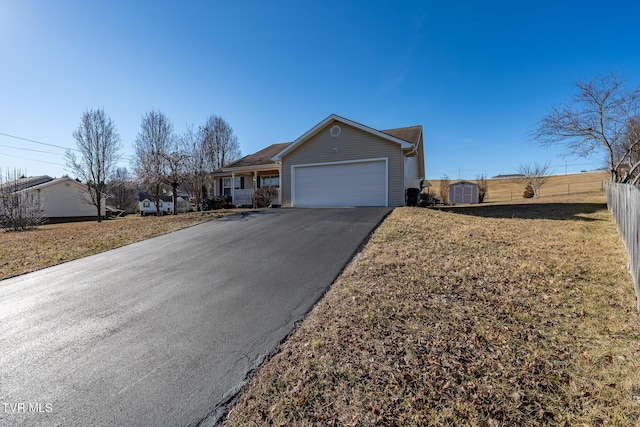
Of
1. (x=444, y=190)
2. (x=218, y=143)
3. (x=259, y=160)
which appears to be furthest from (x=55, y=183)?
(x=444, y=190)

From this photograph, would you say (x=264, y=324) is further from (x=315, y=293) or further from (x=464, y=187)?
(x=464, y=187)

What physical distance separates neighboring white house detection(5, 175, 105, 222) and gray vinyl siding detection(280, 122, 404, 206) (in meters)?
22.2

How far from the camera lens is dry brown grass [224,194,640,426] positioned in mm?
2166

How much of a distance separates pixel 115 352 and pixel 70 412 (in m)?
0.85

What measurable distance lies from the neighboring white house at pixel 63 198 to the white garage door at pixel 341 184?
74.9ft

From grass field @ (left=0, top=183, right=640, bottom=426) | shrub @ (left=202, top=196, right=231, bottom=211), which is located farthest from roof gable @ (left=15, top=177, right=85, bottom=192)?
grass field @ (left=0, top=183, right=640, bottom=426)

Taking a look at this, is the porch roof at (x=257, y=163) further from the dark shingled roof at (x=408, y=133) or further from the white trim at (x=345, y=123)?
the dark shingled roof at (x=408, y=133)

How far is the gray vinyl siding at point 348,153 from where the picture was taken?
12703 millimetres

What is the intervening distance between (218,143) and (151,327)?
30263mm

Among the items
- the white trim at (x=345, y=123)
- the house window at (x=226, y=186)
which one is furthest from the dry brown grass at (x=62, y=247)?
the house window at (x=226, y=186)

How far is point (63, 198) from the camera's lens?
86.4ft

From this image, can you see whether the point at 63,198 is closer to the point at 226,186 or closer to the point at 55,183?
the point at 55,183

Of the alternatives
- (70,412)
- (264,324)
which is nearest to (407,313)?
(264,324)

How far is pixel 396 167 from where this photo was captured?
12656mm
